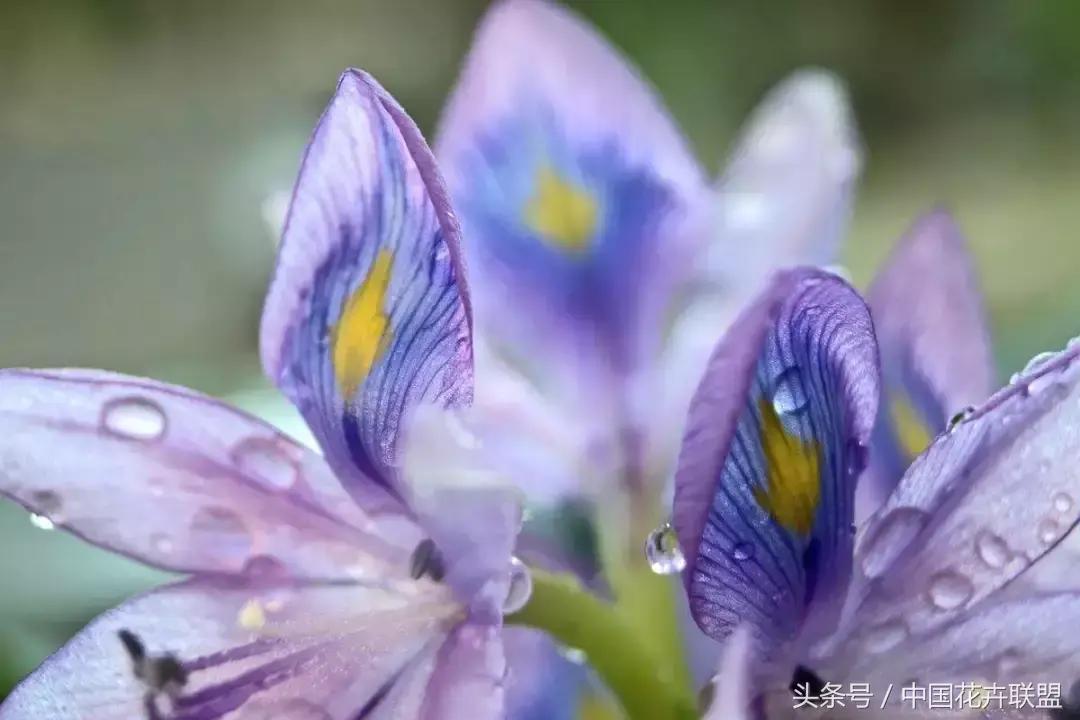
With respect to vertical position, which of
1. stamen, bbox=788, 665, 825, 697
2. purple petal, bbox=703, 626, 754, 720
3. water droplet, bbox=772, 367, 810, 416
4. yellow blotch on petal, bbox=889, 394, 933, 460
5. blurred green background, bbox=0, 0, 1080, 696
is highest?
blurred green background, bbox=0, 0, 1080, 696

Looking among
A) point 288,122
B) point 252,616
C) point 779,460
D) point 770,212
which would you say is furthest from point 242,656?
point 288,122

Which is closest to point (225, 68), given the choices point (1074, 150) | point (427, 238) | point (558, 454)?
point (1074, 150)

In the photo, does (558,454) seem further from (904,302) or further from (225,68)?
(225,68)

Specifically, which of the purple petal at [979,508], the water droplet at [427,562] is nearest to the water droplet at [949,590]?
the purple petal at [979,508]

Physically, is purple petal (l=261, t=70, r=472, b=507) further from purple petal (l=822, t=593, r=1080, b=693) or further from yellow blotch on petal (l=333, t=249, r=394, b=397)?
purple petal (l=822, t=593, r=1080, b=693)

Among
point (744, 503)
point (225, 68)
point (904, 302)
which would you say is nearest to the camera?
point (744, 503)

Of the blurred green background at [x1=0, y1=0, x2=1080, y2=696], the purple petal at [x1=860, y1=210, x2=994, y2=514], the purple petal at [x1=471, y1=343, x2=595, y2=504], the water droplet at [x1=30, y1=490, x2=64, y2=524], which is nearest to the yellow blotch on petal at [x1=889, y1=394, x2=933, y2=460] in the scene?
the purple petal at [x1=860, y1=210, x2=994, y2=514]

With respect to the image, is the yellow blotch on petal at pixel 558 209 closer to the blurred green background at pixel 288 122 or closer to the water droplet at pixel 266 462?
the water droplet at pixel 266 462
